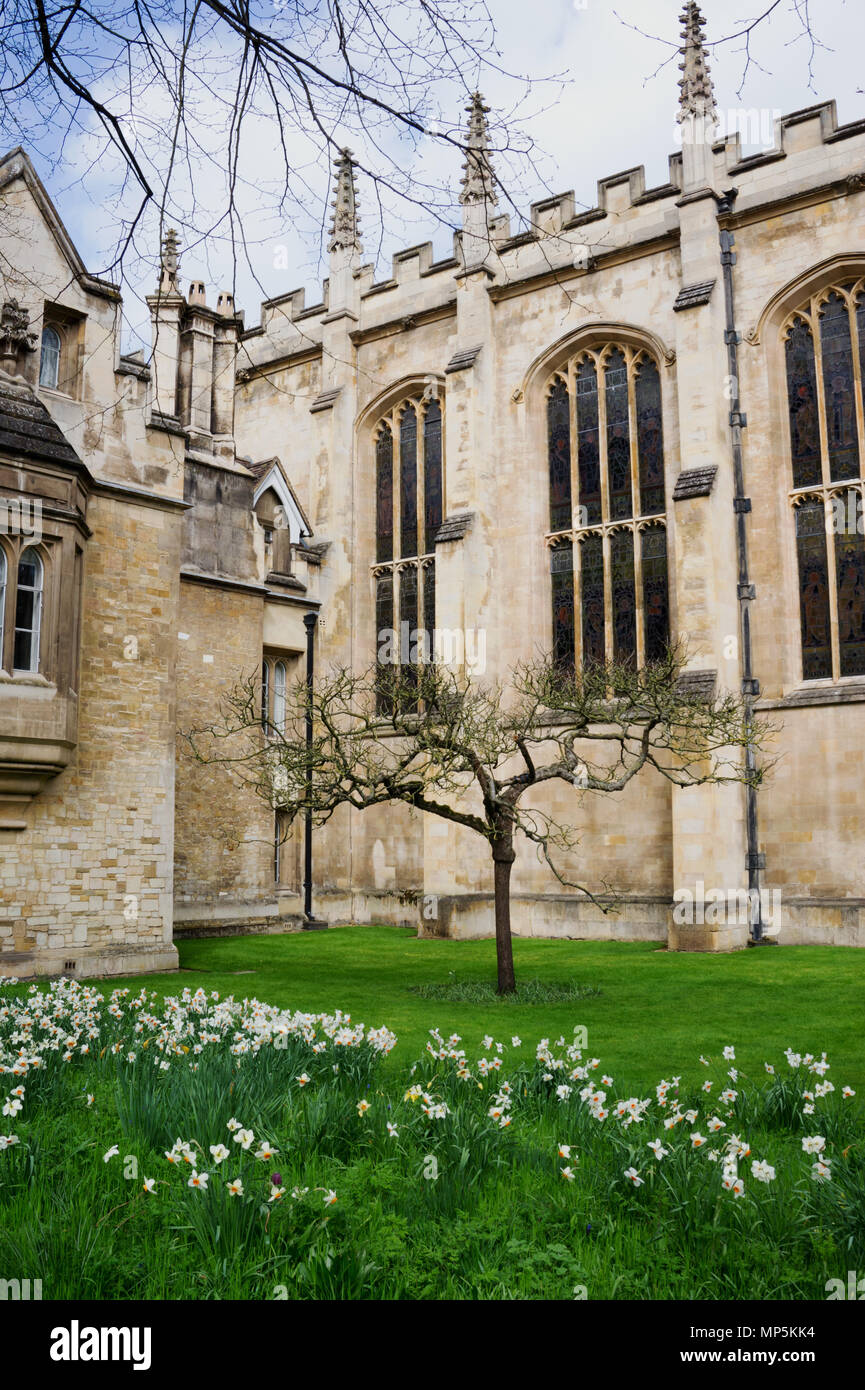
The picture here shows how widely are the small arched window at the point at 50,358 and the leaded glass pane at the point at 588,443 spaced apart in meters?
10.2

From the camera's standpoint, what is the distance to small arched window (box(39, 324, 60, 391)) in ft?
43.6

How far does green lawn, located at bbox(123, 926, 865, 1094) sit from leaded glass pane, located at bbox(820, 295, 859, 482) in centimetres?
795

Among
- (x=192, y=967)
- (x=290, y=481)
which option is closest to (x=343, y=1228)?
(x=192, y=967)

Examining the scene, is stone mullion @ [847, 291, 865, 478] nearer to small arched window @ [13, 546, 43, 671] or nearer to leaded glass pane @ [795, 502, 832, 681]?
leaded glass pane @ [795, 502, 832, 681]

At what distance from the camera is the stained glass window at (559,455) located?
67.3ft

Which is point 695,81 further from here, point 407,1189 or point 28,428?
point 407,1189

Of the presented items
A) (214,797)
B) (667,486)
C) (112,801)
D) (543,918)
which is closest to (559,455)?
(667,486)

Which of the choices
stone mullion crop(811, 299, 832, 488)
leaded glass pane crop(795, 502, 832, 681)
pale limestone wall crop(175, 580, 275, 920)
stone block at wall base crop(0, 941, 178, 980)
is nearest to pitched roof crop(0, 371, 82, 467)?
stone block at wall base crop(0, 941, 178, 980)

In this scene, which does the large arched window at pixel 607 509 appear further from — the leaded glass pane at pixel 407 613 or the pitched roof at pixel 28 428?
the pitched roof at pixel 28 428

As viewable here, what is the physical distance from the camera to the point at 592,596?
19922mm

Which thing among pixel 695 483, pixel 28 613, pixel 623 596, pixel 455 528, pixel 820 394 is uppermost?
pixel 820 394

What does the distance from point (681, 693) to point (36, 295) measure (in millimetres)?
10510

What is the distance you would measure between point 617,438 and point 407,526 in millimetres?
5241
